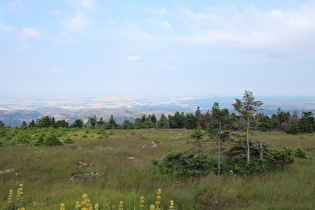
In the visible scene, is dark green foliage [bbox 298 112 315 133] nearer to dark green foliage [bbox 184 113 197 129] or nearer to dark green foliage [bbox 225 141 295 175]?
dark green foliage [bbox 184 113 197 129]

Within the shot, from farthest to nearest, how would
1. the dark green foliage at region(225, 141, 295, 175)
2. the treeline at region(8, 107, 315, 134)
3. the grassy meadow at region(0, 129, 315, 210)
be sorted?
the dark green foliage at region(225, 141, 295, 175), the treeline at region(8, 107, 315, 134), the grassy meadow at region(0, 129, 315, 210)

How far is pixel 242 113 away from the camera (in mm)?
6211

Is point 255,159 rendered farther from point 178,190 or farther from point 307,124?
point 307,124

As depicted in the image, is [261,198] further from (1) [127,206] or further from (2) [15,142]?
(2) [15,142]

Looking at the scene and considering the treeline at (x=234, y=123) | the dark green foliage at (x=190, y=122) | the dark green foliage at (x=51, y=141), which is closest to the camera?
the treeline at (x=234, y=123)

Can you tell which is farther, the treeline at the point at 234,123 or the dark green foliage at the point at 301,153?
the dark green foliage at the point at 301,153

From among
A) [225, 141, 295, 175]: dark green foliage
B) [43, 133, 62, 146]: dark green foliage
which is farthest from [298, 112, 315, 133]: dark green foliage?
[43, 133, 62, 146]: dark green foliage

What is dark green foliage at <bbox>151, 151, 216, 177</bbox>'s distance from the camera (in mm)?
6414

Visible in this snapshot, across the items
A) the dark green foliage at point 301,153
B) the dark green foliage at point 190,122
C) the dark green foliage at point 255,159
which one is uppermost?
the dark green foliage at point 255,159

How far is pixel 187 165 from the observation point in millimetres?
6621

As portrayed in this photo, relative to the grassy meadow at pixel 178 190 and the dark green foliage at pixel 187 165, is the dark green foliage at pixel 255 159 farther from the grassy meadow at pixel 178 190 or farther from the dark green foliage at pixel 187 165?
the dark green foliage at pixel 187 165

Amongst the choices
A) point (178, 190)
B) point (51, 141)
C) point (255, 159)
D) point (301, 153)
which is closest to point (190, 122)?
point (51, 141)

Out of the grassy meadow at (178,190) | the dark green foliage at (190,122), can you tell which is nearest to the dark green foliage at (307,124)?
the dark green foliage at (190,122)

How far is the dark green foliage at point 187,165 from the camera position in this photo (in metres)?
6.41
